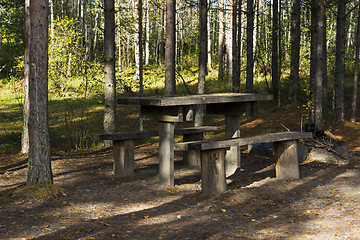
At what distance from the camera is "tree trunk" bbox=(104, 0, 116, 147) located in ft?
34.8

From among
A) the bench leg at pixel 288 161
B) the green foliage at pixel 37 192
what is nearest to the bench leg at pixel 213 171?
the bench leg at pixel 288 161

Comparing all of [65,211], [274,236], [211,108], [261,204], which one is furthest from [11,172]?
[274,236]

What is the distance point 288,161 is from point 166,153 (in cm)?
215

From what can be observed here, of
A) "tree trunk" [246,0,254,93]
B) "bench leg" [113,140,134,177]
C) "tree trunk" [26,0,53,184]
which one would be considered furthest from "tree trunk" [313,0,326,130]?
"tree trunk" [26,0,53,184]

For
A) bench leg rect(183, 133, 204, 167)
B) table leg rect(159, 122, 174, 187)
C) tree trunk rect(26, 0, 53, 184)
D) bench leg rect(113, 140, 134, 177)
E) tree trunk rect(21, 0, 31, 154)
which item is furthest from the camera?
tree trunk rect(21, 0, 31, 154)

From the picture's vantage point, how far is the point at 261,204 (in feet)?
18.0

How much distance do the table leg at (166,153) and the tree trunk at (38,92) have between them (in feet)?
6.10

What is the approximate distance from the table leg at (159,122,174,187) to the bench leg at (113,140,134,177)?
112 cm

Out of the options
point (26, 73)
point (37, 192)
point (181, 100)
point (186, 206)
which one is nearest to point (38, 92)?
point (37, 192)

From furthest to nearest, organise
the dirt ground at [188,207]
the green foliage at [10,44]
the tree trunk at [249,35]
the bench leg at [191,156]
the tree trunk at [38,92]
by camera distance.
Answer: the green foliage at [10,44] < the tree trunk at [249,35] < the bench leg at [191,156] < the tree trunk at [38,92] < the dirt ground at [188,207]

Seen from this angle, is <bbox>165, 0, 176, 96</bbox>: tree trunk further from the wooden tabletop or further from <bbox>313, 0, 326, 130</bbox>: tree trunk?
the wooden tabletop

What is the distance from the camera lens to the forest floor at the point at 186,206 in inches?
171

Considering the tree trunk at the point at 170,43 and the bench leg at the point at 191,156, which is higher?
the tree trunk at the point at 170,43

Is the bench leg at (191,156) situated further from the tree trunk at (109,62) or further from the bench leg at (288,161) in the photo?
the tree trunk at (109,62)
